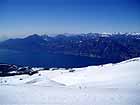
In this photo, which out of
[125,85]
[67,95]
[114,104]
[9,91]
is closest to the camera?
[114,104]

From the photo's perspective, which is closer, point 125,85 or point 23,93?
point 23,93

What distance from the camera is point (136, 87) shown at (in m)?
17.5

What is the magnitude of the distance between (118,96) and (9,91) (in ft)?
24.9

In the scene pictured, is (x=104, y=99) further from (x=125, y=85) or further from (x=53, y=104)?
(x=125, y=85)

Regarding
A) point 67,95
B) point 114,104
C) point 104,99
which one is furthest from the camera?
point 67,95

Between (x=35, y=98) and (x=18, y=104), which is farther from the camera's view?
(x=35, y=98)

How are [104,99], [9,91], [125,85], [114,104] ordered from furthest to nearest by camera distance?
[125,85]
[9,91]
[104,99]
[114,104]

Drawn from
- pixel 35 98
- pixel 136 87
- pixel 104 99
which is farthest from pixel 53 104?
pixel 136 87

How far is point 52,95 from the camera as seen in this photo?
1525 cm

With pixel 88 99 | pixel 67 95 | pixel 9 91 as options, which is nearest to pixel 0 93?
pixel 9 91

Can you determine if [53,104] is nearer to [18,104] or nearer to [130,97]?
[18,104]

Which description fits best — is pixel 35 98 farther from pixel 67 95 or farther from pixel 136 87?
pixel 136 87

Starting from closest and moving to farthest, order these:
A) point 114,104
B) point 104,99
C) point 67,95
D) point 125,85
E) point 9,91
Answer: point 114,104, point 104,99, point 67,95, point 9,91, point 125,85

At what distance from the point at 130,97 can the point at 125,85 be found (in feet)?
15.0
